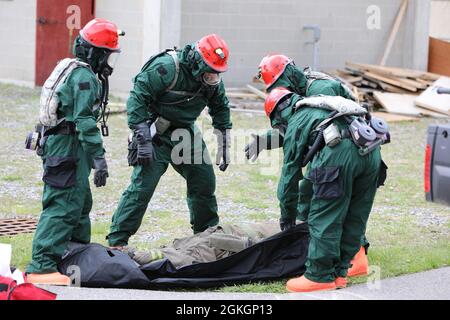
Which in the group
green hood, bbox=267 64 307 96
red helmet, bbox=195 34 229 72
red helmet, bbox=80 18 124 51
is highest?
red helmet, bbox=80 18 124 51

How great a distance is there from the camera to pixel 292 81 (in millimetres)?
8039

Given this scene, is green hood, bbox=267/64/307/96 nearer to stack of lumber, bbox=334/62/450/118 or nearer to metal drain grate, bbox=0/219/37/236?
metal drain grate, bbox=0/219/37/236

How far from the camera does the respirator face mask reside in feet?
25.3

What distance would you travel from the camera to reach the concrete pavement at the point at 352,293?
6.32 meters

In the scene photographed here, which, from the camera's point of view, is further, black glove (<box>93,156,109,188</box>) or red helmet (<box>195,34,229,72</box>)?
red helmet (<box>195,34,229,72</box>)

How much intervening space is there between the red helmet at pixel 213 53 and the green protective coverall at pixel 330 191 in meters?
0.77

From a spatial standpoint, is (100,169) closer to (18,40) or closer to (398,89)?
(18,40)

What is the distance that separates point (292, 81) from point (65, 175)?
223cm

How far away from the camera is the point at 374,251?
8219 mm

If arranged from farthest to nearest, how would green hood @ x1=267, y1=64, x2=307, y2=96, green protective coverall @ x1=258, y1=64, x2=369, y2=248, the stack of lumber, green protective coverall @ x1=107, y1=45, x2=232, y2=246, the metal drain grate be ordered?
the stack of lumber → the metal drain grate → green hood @ x1=267, y1=64, x2=307, y2=96 → green protective coverall @ x1=258, y1=64, x2=369, y2=248 → green protective coverall @ x1=107, y1=45, x2=232, y2=246

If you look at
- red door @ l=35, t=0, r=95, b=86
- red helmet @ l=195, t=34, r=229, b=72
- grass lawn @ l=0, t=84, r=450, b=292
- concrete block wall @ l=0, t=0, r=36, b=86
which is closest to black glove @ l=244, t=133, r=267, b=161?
red helmet @ l=195, t=34, r=229, b=72

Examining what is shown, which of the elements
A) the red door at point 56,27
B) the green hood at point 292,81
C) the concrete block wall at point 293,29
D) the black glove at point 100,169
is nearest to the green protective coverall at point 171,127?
the green hood at point 292,81

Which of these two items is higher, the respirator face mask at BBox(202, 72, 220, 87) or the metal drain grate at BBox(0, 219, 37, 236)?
the respirator face mask at BBox(202, 72, 220, 87)

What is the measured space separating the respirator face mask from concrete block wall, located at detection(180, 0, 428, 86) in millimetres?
8901
